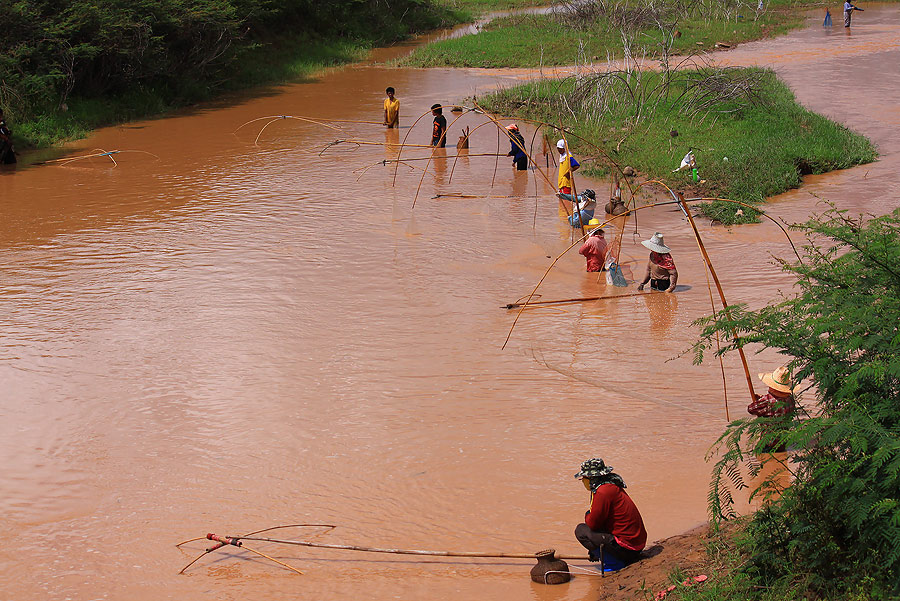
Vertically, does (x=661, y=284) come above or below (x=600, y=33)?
below

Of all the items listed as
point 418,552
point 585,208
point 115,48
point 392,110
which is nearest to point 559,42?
point 392,110

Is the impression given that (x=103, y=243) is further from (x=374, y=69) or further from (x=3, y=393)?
(x=374, y=69)

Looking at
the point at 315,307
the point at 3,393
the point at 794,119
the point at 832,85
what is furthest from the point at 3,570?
the point at 832,85

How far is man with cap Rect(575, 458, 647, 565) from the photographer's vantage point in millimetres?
4984

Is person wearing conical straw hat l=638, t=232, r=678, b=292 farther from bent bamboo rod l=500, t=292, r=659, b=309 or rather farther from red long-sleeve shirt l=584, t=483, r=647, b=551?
red long-sleeve shirt l=584, t=483, r=647, b=551

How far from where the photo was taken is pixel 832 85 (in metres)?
20.8

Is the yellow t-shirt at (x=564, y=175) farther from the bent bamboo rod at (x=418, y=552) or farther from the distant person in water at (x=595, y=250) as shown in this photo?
the bent bamboo rod at (x=418, y=552)

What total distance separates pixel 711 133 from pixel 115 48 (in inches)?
Answer: 479

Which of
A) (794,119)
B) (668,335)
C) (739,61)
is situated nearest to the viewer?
(668,335)

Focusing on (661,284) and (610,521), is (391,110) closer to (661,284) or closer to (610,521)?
(661,284)

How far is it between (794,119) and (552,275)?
8229 mm

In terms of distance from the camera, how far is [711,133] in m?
15.1

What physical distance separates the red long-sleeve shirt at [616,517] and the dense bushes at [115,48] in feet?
49.5

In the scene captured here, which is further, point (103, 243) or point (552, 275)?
point (103, 243)
